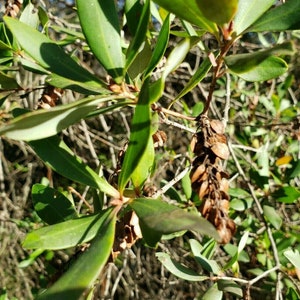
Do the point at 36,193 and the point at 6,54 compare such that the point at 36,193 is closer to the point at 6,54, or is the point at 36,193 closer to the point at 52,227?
the point at 52,227

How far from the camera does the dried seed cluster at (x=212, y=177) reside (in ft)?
1.81

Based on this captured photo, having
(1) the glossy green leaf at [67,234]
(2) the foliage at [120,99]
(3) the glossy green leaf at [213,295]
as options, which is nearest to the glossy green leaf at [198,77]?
(2) the foliage at [120,99]

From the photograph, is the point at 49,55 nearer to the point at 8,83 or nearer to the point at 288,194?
the point at 8,83

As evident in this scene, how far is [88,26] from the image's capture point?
65 centimetres

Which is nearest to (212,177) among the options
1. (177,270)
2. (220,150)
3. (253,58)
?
(220,150)

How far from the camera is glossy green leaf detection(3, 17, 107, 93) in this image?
0.63m

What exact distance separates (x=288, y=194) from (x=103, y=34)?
→ 91 centimetres

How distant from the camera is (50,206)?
809mm

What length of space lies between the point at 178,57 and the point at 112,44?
0.14m

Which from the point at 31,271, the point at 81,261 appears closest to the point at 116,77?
the point at 81,261

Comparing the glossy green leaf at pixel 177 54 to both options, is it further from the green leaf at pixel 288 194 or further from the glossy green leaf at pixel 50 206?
the green leaf at pixel 288 194

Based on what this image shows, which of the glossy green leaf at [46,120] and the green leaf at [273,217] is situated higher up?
the glossy green leaf at [46,120]

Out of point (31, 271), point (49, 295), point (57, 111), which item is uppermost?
point (57, 111)

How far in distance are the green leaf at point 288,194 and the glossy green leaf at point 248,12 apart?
2.55 feet
